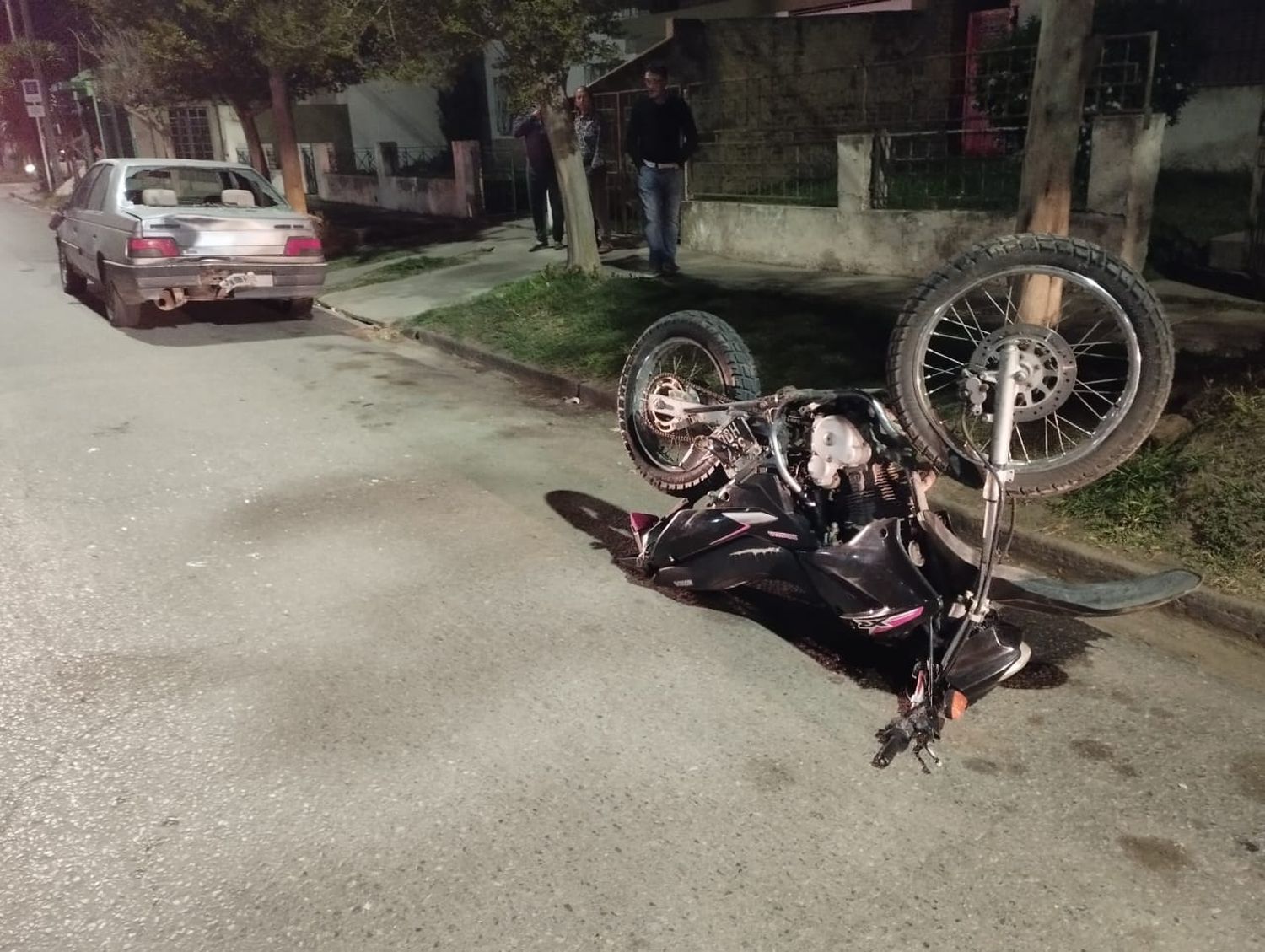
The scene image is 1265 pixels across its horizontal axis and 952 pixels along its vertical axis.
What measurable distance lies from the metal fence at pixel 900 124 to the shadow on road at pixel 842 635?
5762 millimetres

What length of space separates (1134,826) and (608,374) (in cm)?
581

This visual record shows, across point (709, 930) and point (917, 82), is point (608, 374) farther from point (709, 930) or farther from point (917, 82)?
point (917, 82)

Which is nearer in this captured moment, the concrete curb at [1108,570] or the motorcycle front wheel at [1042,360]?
the motorcycle front wheel at [1042,360]

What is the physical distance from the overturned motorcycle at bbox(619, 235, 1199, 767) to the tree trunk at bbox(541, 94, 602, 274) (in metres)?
7.09

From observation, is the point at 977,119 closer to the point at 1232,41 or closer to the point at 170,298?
the point at 1232,41

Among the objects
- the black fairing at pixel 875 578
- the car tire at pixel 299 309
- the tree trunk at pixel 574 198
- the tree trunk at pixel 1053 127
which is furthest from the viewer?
the car tire at pixel 299 309

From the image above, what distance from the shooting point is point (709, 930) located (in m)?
2.60

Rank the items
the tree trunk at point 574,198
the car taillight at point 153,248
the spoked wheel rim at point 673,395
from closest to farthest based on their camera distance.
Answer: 1. the spoked wheel rim at point 673,395
2. the car taillight at point 153,248
3. the tree trunk at point 574,198

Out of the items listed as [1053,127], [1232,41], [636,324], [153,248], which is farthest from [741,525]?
[1232,41]

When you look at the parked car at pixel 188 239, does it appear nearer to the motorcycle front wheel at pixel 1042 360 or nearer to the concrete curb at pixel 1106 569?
the concrete curb at pixel 1106 569

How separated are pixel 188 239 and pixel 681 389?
23.1 feet

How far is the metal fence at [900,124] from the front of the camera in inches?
408

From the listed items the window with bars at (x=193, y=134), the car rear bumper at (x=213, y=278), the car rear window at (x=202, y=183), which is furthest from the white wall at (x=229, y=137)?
the car rear bumper at (x=213, y=278)

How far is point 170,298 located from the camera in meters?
10.3
